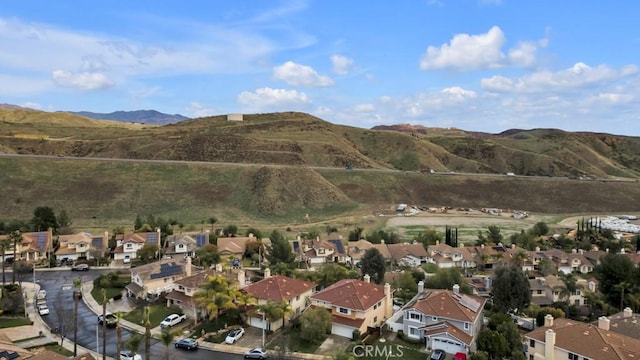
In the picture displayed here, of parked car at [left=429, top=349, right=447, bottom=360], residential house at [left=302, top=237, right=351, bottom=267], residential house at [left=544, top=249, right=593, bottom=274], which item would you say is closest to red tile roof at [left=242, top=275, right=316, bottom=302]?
parked car at [left=429, top=349, right=447, bottom=360]

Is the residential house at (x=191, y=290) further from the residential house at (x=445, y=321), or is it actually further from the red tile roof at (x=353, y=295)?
the residential house at (x=445, y=321)

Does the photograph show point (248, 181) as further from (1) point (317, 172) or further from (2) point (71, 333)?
(2) point (71, 333)

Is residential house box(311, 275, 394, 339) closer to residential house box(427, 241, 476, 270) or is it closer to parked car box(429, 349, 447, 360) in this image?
parked car box(429, 349, 447, 360)

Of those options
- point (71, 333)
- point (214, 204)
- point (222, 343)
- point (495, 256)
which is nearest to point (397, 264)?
point (495, 256)

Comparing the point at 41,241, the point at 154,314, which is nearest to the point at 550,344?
the point at 154,314

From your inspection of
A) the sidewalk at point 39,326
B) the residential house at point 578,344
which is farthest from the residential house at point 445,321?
the sidewalk at point 39,326

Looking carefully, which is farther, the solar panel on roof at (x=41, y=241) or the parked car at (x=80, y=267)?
the solar panel on roof at (x=41, y=241)
